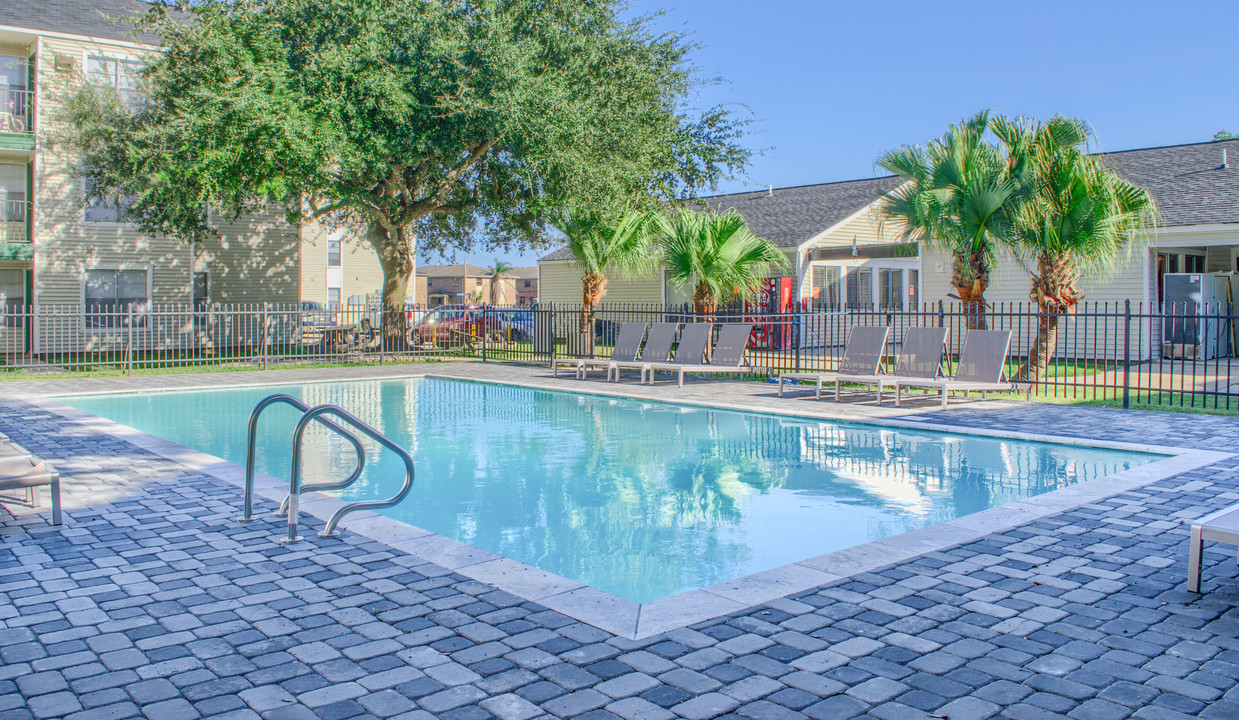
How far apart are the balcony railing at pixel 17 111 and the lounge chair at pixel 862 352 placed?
70.4ft

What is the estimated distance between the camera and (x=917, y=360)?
43.9ft

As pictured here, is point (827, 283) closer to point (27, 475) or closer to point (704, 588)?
point (704, 588)

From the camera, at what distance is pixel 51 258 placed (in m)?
24.0

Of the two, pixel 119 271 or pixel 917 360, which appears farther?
pixel 119 271

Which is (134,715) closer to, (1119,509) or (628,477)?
(628,477)

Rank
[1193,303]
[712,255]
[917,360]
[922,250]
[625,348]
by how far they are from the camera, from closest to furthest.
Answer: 1. [917,360]
2. [712,255]
3. [625,348]
4. [1193,303]
5. [922,250]

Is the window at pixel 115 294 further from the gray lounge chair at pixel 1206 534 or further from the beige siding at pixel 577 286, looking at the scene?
the gray lounge chair at pixel 1206 534

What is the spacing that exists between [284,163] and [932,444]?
44.6 feet

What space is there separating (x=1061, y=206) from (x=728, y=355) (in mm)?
5734

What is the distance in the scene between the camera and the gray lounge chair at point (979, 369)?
40.2ft

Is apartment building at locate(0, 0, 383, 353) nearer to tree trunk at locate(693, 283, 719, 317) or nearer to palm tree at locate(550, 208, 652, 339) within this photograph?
palm tree at locate(550, 208, 652, 339)

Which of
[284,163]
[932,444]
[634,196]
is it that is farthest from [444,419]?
[634,196]

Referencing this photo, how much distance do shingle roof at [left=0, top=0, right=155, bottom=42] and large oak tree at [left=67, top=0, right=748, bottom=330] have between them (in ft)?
Answer: 8.81

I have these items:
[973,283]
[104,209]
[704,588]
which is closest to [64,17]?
[104,209]
